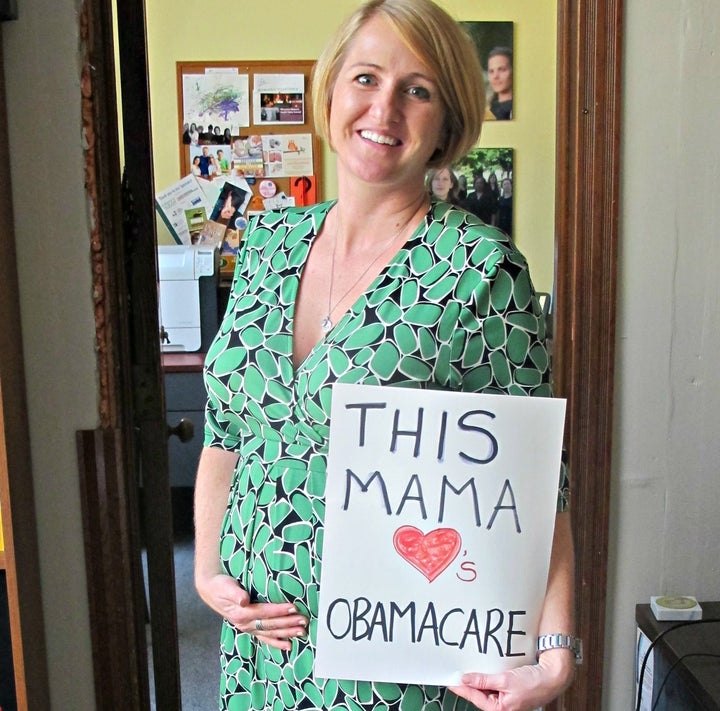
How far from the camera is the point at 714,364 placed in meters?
1.54

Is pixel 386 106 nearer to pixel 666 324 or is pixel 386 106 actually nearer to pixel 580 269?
pixel 580 269

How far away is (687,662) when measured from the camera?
1390mm

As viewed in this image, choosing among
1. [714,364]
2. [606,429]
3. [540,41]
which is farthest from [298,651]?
[540,41]

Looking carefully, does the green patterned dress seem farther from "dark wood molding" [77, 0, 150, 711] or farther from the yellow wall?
the yellow wall

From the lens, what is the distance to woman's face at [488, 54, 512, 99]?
2967mm

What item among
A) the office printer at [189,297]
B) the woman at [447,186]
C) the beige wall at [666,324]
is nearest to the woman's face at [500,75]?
the woman at [447,186]

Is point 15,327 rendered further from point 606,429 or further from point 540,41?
point 540,41

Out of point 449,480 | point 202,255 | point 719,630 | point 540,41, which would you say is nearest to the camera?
point 449,480

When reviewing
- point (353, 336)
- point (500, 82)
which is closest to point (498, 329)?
point (353, 336)

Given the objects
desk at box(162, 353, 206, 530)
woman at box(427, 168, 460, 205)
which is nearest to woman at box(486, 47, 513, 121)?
woman at box(427, 168, 460, 205)

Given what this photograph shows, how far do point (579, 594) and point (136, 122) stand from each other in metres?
1.20

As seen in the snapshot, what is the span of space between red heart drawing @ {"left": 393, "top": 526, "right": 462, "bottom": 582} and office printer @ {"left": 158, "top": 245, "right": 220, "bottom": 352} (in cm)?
198

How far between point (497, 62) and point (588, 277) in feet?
5.65

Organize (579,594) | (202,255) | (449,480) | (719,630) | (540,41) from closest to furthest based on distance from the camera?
(449,480) < (719,630) < (579,594) < (202,255) < (540,41)
